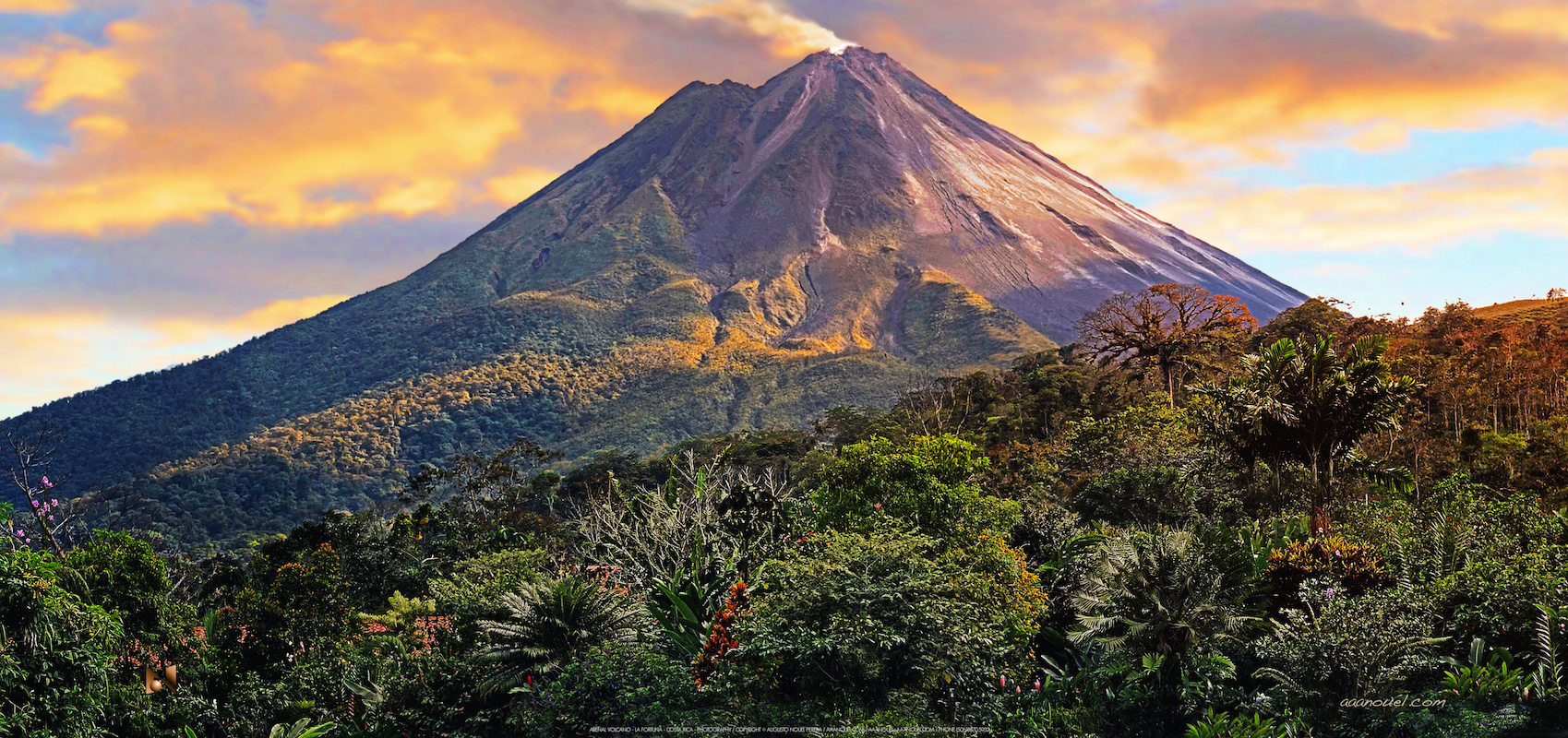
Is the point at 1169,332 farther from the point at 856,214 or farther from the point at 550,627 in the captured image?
the point at 856,214

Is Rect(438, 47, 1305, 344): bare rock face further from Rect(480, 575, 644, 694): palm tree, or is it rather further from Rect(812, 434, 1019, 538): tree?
Rect(480, 575, 644, 694): palm tree

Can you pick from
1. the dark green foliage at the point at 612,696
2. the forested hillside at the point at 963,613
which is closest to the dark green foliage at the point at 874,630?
the forested hillside at the point at 963,613

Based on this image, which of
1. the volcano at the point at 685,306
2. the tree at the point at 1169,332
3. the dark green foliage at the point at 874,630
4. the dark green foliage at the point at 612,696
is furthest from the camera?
the volcano at the point at 685,306

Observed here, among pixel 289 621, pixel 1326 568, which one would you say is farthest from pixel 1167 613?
pixel 289 621

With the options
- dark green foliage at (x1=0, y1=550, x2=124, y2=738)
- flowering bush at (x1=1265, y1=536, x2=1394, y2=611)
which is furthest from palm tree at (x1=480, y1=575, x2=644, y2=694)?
flowering bush at (x1=1265, y1=536, x2=1394, y2=611)

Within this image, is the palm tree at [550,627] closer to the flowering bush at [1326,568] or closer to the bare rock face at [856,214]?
the flowering bush at [1326,568]
